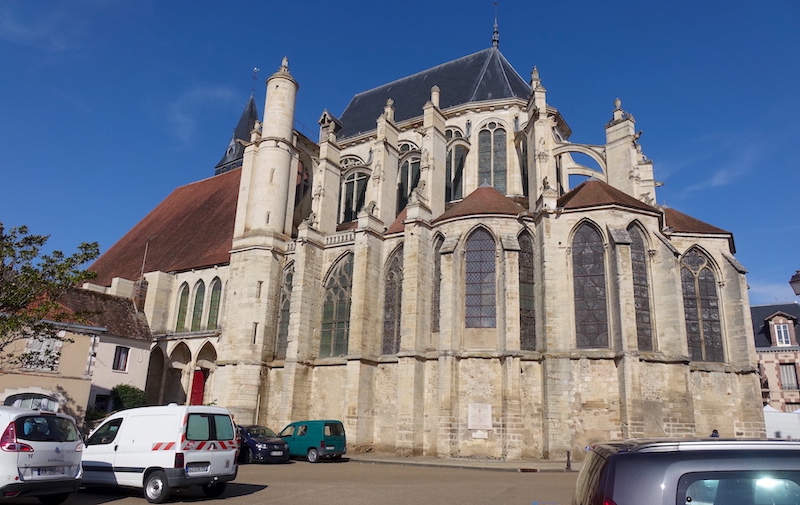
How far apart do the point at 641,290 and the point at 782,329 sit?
1755cm

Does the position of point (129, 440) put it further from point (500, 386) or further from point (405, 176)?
point (405, 176)

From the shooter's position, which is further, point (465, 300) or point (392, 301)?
point (392, 301)

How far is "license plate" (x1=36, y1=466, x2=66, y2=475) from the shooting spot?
23.6ft

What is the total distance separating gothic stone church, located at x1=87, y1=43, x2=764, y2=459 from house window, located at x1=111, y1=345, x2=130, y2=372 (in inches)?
131

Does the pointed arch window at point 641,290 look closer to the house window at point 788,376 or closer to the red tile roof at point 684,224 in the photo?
the red tile roof at point 684,224

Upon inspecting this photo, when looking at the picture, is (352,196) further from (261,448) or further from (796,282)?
(796,282)

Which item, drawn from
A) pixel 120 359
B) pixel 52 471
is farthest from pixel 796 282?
pixel 120 359

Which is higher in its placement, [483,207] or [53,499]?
[483,207]

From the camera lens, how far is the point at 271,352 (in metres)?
23.3

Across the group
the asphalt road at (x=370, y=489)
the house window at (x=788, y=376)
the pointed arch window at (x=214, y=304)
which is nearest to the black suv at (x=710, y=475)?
the asphalt road at (x=370, y=489)

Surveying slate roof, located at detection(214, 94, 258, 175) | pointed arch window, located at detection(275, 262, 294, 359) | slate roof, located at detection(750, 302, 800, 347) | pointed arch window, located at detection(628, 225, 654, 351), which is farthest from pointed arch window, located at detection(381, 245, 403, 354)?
slate roof, located at detection(214, 94, 258, 175)

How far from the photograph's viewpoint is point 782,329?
30.8m

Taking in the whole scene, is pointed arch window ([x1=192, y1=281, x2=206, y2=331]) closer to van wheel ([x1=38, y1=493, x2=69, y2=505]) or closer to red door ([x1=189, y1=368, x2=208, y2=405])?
red door ([x1=189, y1=368, x2=208, y2=405])

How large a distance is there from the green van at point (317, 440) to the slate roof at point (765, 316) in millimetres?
24805
